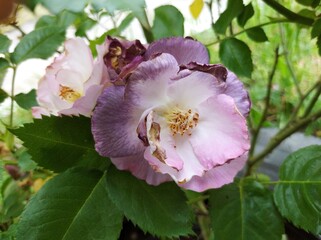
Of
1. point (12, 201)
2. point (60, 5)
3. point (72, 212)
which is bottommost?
point (12, 201)

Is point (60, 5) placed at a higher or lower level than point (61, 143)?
higher

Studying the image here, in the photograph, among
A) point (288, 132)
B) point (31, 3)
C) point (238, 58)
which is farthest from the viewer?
point (288, 132)

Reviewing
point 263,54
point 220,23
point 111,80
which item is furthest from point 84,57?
point 263,54

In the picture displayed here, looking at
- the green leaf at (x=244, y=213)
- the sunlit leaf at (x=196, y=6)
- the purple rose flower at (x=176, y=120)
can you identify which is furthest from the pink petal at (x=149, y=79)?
the sunlit leaf at (x=196, y=6)

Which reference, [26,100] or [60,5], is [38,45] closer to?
[26,100]

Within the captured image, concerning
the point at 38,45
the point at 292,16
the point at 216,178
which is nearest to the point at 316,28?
the point at 292,16

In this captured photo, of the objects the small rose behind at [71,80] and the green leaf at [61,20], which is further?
the green leaf at [61,20]

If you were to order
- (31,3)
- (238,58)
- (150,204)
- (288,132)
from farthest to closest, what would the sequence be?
1. (288,132)
2. (238,58)
3. (150,204)
4. (31,3)

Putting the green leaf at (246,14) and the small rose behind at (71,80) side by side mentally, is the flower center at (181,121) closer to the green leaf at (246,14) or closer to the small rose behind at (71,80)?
the small rose behind at (71,80)
